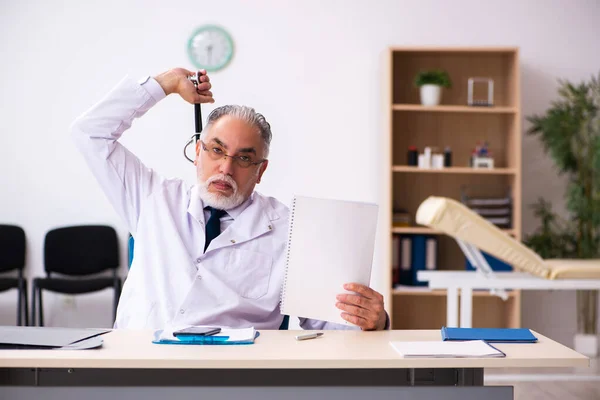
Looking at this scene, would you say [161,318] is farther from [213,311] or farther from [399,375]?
[399,375]

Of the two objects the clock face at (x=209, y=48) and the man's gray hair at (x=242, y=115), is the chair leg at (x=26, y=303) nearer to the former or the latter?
the clock face at (x=209, y=48)

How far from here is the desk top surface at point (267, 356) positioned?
Result: 1479mm

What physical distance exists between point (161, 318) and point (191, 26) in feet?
10.9

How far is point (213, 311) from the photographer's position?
209cm

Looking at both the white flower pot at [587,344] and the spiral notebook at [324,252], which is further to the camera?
the white flower pot at [587,344]

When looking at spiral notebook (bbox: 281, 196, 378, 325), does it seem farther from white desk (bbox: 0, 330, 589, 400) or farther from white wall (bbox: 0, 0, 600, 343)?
white wall (bbox: 0, 0, 600, 343)

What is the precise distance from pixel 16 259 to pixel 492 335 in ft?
12.8

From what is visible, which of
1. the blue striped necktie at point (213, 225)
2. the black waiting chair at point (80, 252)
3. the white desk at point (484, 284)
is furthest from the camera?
the black waiting chair at point (80, 252)

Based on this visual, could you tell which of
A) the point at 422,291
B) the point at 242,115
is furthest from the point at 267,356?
the point at 422,291

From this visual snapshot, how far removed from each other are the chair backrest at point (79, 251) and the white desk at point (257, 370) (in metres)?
3.27

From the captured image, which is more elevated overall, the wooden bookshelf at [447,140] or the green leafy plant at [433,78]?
the green leafy plant at [433,78]

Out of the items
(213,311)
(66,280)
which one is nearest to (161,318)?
(213,311)

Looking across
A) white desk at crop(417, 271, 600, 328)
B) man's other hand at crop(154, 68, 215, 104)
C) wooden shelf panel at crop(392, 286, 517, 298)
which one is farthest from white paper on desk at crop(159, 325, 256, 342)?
wooden shelf panel at crop(392, 286, 517, 298)

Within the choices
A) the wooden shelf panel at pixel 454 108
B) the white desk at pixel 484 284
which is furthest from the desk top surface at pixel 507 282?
the wooden shelf panel at pixel 454 108
